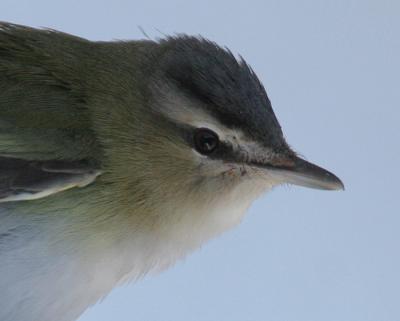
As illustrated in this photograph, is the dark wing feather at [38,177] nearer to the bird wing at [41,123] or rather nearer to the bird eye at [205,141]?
the bird wing at [41,123]

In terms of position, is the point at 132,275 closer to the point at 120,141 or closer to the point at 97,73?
the point at 120,141

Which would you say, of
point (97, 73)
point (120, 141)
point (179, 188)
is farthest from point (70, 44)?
point (179, 188)

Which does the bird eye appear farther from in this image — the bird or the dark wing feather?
the dark wing feather

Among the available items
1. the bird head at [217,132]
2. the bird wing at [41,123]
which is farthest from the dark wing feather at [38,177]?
the bird head at [217,132]

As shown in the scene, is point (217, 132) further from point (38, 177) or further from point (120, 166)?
point (38, 177)

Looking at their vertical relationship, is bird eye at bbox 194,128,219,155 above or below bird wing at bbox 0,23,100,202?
above

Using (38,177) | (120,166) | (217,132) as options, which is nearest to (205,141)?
(217,132)

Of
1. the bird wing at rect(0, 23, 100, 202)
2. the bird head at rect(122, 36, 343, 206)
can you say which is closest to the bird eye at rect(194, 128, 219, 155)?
the bird head at rect(122, 36, 343, 206)
